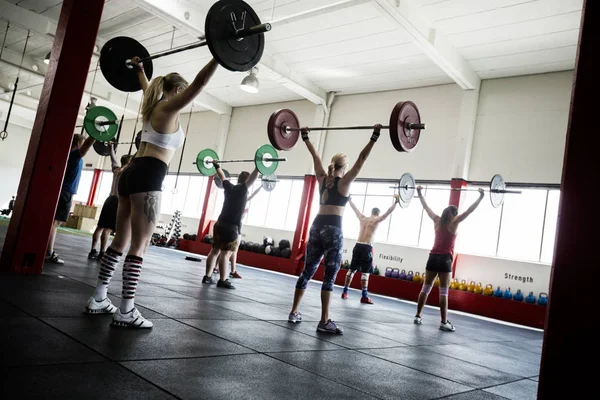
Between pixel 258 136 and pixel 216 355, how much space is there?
29.2 ft

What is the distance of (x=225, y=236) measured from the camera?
432cm

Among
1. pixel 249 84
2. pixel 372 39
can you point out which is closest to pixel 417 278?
pixel 372 39

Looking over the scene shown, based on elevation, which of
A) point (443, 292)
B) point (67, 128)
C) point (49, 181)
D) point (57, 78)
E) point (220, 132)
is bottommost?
point (443, 292)

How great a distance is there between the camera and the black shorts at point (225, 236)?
431 cm

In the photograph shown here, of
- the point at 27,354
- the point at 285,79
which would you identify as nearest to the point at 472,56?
the point at 285,79

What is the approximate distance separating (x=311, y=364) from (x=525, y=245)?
6035mm

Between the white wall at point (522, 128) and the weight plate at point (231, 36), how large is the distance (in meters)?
5.70

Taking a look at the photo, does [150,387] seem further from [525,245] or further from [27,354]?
[525,245]

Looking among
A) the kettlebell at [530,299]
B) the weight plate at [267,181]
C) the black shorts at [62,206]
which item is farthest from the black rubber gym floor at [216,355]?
the weight plate at [267,181]

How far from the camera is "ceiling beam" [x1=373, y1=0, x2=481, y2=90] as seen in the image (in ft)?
17.8

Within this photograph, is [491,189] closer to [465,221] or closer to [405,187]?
[405,187]

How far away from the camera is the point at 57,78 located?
9.94 feet

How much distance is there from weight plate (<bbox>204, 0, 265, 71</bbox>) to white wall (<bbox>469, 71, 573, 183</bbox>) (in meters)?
5.70

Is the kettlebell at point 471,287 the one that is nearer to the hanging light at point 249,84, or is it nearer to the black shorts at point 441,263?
the black shorts at point 441,263
